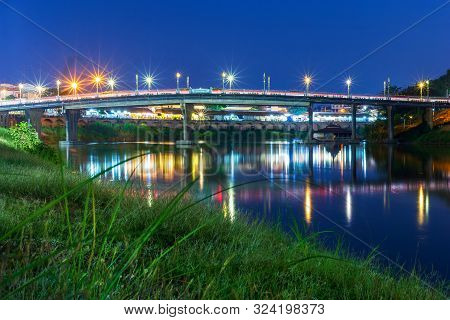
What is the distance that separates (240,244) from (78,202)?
14.0 feet

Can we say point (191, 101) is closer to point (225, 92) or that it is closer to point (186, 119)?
point (186, 119)

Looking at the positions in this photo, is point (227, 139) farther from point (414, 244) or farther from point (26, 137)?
point (414, 244)

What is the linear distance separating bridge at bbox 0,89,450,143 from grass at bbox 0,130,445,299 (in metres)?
97.1

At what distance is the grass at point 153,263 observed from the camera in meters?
3.83

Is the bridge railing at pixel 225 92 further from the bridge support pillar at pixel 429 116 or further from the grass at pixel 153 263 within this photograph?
the grass at pixel 153 263

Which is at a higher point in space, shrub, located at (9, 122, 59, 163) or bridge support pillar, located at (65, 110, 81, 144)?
bridge support pillar, located at (65, 110, 81, 144)

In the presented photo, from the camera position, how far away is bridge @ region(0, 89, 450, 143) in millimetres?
106312

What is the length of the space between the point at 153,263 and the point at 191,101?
103194 mm

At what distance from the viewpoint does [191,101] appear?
106062 mm

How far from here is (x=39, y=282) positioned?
4.24m

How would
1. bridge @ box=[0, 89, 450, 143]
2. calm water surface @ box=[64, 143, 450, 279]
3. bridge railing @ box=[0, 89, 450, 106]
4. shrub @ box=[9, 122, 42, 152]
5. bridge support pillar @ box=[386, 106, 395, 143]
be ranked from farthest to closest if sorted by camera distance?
1. bridge support pillar @ box=[386, 106, 395, 143]
2. bridge railing @ box=[0, 89, 450, 106]
3. bridge @ box=[0, 89, 450, 143]
4. shrub @ box=[9, 122, 42, 152]
5. calm water surface @ box=[64, 143, 450, 279]

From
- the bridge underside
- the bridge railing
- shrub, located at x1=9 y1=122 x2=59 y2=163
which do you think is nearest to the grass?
shrub, located at x1=9 y1=122 x2=59 y2=163

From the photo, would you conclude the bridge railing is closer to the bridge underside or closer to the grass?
the bridge underside

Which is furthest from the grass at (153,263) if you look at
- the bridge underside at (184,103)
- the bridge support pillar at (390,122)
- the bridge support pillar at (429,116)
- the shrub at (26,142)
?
the bridge support pillar at (429,116)
